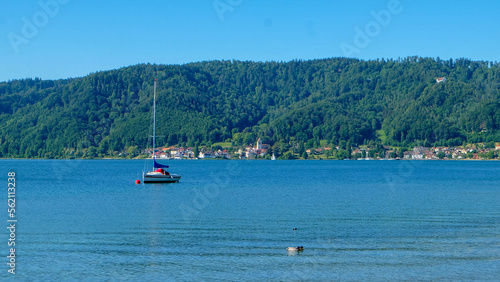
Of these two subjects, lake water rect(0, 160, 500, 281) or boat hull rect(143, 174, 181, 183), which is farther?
boat hull rect(143, 174, 181, 183)

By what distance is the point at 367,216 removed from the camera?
42625 mm

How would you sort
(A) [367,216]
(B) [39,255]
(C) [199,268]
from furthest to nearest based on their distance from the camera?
(A) [367,216]
(B) [39,255]
(C) [199,268]

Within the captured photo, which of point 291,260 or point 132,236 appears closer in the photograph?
point 291,260

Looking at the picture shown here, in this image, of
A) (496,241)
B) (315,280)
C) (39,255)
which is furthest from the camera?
(496,241)

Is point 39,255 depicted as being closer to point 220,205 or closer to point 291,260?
point 291,260

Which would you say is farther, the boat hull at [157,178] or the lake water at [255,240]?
the boat hull at [157,178]

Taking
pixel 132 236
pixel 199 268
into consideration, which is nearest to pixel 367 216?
pixel 132 236

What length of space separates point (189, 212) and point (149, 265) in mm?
19893

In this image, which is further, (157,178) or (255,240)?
(157,178)

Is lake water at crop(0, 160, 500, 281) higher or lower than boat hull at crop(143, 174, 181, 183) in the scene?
lower

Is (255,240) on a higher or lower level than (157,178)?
lower

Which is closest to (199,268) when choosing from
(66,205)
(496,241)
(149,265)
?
(149,265)

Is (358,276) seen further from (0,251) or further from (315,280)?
(0,251)

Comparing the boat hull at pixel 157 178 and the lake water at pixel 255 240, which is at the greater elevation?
the boat hull at pixel 157 178
